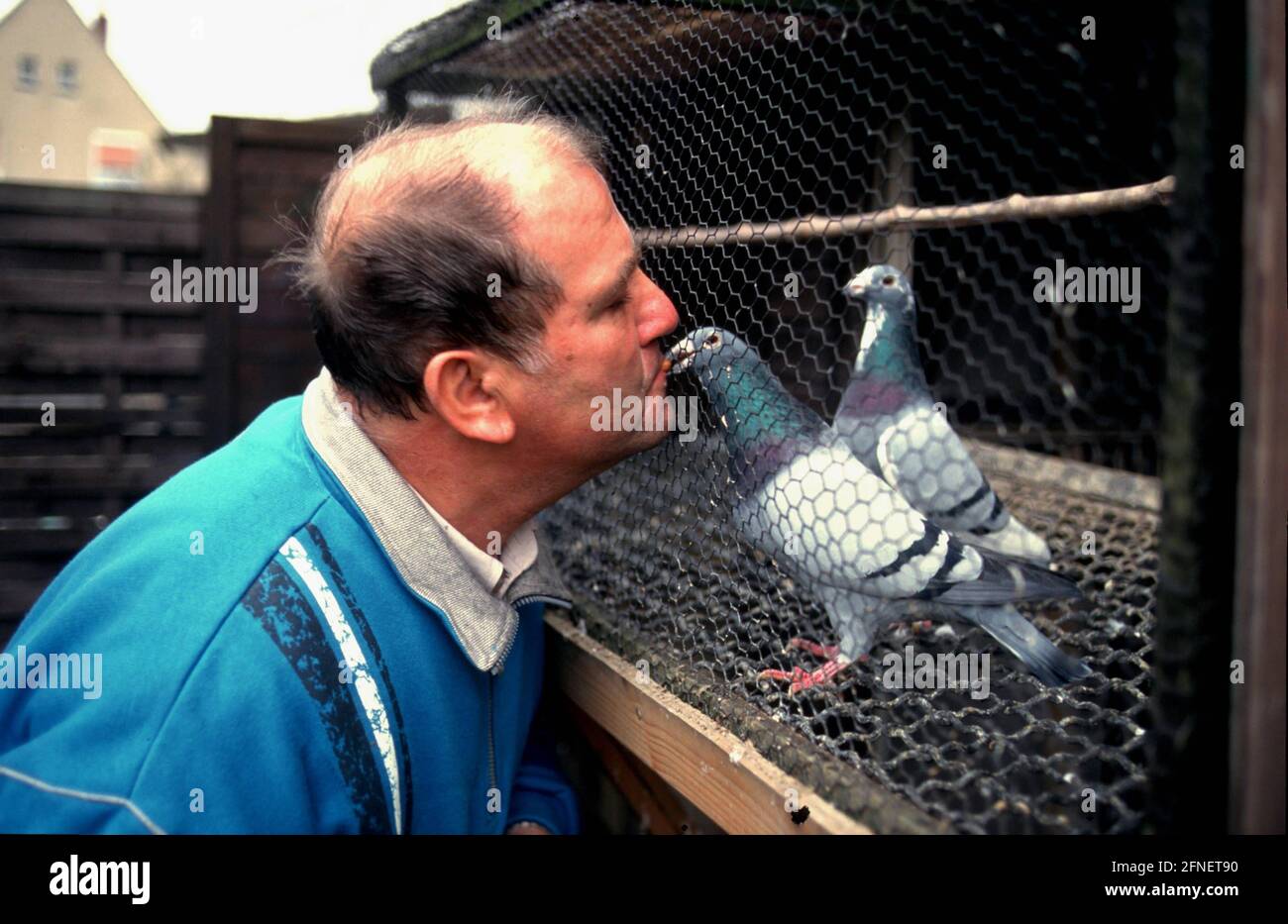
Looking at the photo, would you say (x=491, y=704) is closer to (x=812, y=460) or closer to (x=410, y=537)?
(x=410, y=537)

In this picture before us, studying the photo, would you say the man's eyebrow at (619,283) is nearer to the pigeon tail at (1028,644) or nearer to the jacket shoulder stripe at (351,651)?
the jacket shoulder stripe at (351,651)

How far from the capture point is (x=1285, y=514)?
59 centimetres

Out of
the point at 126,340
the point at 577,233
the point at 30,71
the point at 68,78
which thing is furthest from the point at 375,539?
the point at 68,78

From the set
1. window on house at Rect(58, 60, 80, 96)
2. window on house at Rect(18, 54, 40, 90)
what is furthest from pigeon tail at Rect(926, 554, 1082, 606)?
window on house at Rect(58, 60, 80, 96)

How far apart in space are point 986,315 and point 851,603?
93.5 inches

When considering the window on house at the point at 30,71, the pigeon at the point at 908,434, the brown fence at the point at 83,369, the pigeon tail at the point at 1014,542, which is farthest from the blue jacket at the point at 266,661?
the window on house at the point at 30,71

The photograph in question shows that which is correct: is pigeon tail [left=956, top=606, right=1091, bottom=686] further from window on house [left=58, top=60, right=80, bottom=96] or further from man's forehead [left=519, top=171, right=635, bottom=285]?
window on house [left=58, top=60, right=80, bottom=96]

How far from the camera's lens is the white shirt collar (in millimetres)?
1255

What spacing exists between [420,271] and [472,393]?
0.49ft

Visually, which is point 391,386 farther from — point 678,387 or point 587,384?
point 678,387

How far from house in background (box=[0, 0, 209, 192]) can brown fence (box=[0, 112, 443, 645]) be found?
1.39 metres

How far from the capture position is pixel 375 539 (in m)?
1.13
